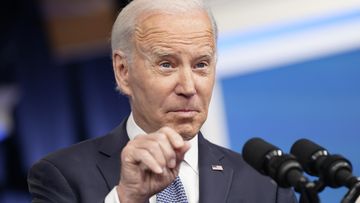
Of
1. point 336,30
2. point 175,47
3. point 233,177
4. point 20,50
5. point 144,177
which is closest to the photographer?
point 144,177

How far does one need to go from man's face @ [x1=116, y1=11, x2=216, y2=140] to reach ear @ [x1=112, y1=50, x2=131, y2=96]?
54 mm

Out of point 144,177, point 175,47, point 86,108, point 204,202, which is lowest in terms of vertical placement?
point 86,108

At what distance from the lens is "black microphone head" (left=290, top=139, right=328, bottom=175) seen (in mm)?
1607

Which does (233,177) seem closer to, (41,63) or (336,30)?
(336,30)

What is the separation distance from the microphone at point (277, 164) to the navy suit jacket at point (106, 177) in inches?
17.5

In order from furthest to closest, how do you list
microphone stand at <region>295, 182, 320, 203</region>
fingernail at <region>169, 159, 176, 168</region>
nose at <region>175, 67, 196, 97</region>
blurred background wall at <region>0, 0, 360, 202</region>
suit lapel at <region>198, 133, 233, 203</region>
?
blurred background wall at <region>0, 0, 360, 202</region>, suit lapel at <region>198, 133, 233, 203</region>, nose at <region>175, 67, 196, 97</region>, fingernail at <region>169, 159, 176, 168</region>, microphone stand at <region>295, 182, 320, 203</region>

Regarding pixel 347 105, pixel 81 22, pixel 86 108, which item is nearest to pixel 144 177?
pixel 347 105

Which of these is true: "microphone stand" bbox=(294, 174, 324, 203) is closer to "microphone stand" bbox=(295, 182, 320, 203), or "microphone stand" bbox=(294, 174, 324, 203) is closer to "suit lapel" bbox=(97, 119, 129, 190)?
"microphone stand" bbox=(295, 182, 320, 203)

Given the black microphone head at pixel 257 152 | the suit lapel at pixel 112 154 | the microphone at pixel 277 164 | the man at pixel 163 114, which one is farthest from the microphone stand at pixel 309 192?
the suit lapel at pixel 112 154

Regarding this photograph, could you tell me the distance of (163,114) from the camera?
2.02 m

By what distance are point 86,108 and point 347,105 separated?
1292 mm

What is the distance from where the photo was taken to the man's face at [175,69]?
199cm

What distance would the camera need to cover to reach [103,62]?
4.17 metres

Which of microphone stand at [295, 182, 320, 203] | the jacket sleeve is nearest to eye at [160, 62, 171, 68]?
the jacket sleeve
